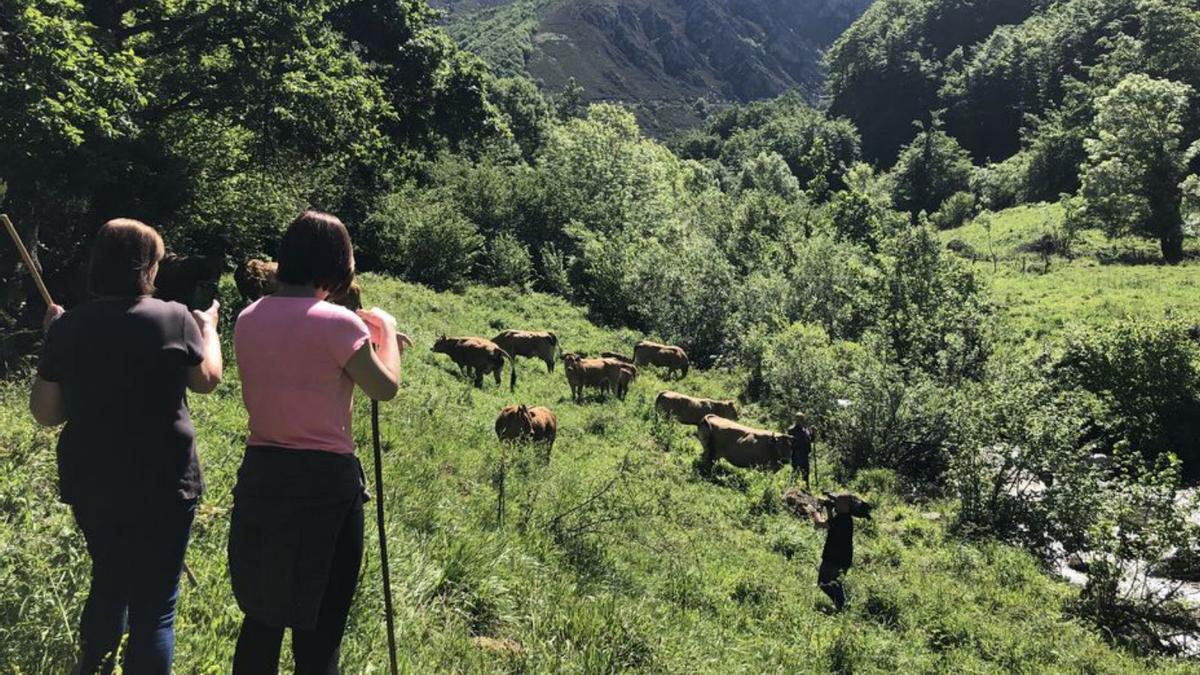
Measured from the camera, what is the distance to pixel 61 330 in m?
2.81

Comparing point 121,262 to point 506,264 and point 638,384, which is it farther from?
point 506,264

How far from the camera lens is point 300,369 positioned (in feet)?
8.77

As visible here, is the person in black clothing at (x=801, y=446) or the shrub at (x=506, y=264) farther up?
the shrub at (x=506, y=264)

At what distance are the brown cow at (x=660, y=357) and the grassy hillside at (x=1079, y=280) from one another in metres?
10.0

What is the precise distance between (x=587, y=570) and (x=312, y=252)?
199 inches

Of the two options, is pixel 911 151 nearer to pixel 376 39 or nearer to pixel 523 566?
pixel 376 39

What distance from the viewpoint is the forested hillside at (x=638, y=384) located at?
5848 millimetres

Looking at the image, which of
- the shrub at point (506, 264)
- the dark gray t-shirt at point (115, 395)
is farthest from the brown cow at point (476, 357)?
the shrub at point (506, 264)

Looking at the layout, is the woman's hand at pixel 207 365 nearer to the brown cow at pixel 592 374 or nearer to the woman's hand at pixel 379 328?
the woman's hand at pixel 379 328

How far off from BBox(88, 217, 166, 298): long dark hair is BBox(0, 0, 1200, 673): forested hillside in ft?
5.54

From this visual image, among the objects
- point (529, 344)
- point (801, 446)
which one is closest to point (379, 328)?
point (801, 446)

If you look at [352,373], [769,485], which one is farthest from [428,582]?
[769,485]

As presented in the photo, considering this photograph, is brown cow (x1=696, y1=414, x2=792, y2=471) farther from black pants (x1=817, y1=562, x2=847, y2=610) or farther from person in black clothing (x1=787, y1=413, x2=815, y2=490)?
black pants (x1=817, y1=562, x2=847, y2=610)

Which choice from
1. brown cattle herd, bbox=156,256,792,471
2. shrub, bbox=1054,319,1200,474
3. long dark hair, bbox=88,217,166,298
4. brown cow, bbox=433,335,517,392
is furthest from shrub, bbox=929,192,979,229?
long dark hair, bbox=88,217,166,298
